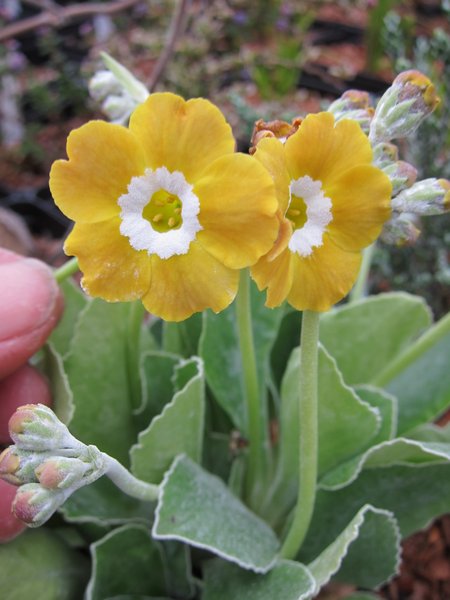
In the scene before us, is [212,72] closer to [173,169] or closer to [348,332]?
[348,332]

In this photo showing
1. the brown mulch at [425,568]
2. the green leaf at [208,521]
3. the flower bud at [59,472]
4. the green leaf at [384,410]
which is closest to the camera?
the flower bud at [59,472]

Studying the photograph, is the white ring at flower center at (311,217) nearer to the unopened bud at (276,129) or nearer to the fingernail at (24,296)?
the unopened bud at (276,129)

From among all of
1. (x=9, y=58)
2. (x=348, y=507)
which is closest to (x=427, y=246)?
(x=348, y=507)

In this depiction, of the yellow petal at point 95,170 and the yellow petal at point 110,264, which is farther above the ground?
the yellow petal at point 95,170

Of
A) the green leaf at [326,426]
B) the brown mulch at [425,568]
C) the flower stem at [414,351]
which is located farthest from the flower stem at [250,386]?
the brown mulch at [425,568]

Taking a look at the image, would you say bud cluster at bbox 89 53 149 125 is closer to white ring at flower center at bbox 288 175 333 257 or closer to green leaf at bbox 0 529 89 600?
white ring at flower center at bbox 288 175 333 257

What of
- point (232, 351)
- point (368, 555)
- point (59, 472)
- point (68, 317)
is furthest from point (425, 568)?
point (59, 472)

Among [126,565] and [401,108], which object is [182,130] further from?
[126,565]

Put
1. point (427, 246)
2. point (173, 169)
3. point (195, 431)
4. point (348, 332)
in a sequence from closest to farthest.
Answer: point (173, 169)
point (195, 431)
point (348, 332)
point (427, 246)
